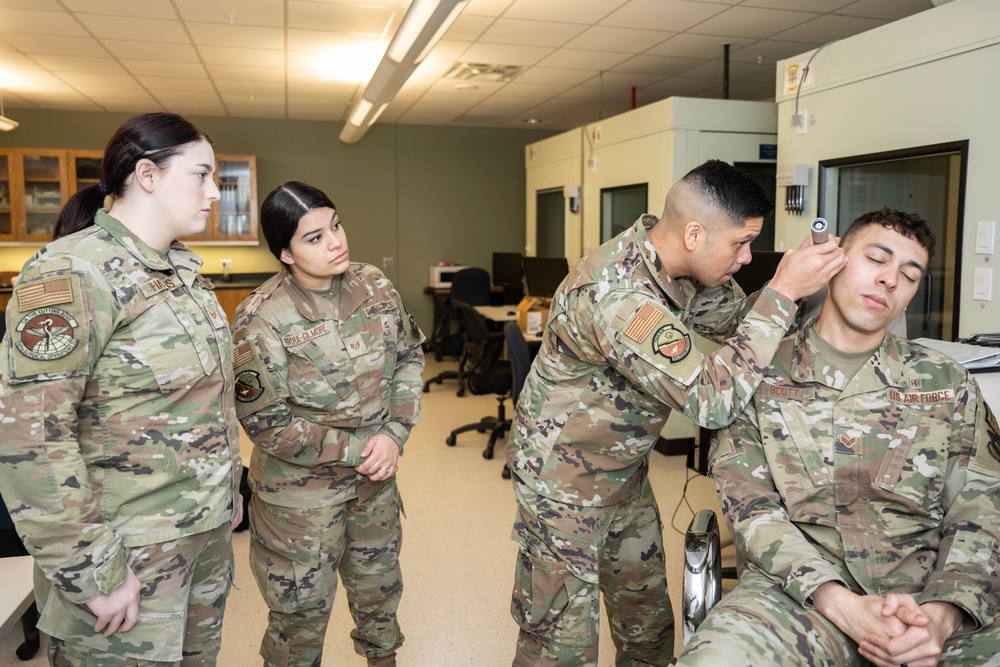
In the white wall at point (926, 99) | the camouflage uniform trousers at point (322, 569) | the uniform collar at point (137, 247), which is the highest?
the white wall at point (926, 99)

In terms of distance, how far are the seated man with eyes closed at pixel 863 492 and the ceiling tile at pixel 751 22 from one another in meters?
3.05

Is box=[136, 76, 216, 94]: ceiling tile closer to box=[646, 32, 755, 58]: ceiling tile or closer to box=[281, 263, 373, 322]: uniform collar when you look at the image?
box=[646, 32, 755, 58]: ceiling tile

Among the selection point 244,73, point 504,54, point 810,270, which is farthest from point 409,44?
point 810,270

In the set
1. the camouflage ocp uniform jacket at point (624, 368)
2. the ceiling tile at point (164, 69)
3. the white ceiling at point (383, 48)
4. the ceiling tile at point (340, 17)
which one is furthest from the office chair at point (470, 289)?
the camouflage ocp uniform jacket at point (624, 368)

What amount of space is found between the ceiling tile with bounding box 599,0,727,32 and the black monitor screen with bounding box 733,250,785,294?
6.23 feet

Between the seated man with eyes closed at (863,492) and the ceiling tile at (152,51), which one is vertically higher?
the ceiling tile at (152,51)

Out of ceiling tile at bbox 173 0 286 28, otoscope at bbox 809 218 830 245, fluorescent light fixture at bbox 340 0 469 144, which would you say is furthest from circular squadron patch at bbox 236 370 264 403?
ceiling tile at bbox 173 0 286 28

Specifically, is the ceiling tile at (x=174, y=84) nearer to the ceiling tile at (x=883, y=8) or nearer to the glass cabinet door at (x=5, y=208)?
the glass cabinet door at (x=5, y=208)

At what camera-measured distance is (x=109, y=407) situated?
1336 mm

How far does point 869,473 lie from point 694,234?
662 millimetres

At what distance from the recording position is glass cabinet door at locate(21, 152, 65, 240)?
7.25m

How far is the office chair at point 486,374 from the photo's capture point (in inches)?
193

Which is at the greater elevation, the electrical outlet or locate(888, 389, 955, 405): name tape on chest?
the electrical outlet

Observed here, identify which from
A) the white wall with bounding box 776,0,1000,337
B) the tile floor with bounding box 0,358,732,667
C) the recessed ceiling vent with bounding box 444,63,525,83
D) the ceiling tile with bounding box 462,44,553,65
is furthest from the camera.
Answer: the recessed ceiling vent with bounding box 444,63,525,83
